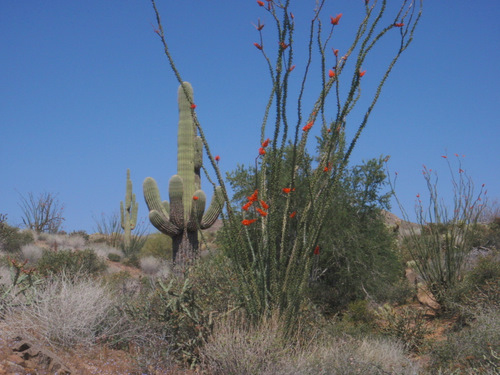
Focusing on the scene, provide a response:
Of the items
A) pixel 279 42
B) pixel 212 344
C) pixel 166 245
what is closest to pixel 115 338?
pixel 212 344

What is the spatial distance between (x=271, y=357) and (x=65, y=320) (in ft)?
8.43

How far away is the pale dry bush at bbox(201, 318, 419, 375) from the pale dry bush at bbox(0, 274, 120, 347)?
149 centimetres

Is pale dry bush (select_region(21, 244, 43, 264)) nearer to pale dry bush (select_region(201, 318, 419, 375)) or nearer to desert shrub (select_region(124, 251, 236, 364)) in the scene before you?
desert shrub (select_region(124, 251, 236, 364))

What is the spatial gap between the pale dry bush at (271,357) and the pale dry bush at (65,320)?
149 cm

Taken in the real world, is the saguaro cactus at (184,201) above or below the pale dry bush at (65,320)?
above

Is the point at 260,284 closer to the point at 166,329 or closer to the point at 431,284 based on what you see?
the point at 166,329

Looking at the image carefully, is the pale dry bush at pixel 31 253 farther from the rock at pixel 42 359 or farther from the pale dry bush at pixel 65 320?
the rock at pixel 42 359

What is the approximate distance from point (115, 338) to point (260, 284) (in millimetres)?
1965

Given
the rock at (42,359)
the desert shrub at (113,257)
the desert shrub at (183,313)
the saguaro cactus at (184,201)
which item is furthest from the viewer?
the desert shrub at (113,257)

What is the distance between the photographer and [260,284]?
241 inches

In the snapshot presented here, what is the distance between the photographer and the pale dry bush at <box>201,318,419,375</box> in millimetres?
5082

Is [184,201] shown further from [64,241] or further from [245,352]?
[64,241]

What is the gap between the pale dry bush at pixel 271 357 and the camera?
5.08m

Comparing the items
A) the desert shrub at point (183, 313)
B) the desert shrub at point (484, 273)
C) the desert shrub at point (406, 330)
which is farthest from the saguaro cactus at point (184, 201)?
the desert shrub at point (183, 313)
